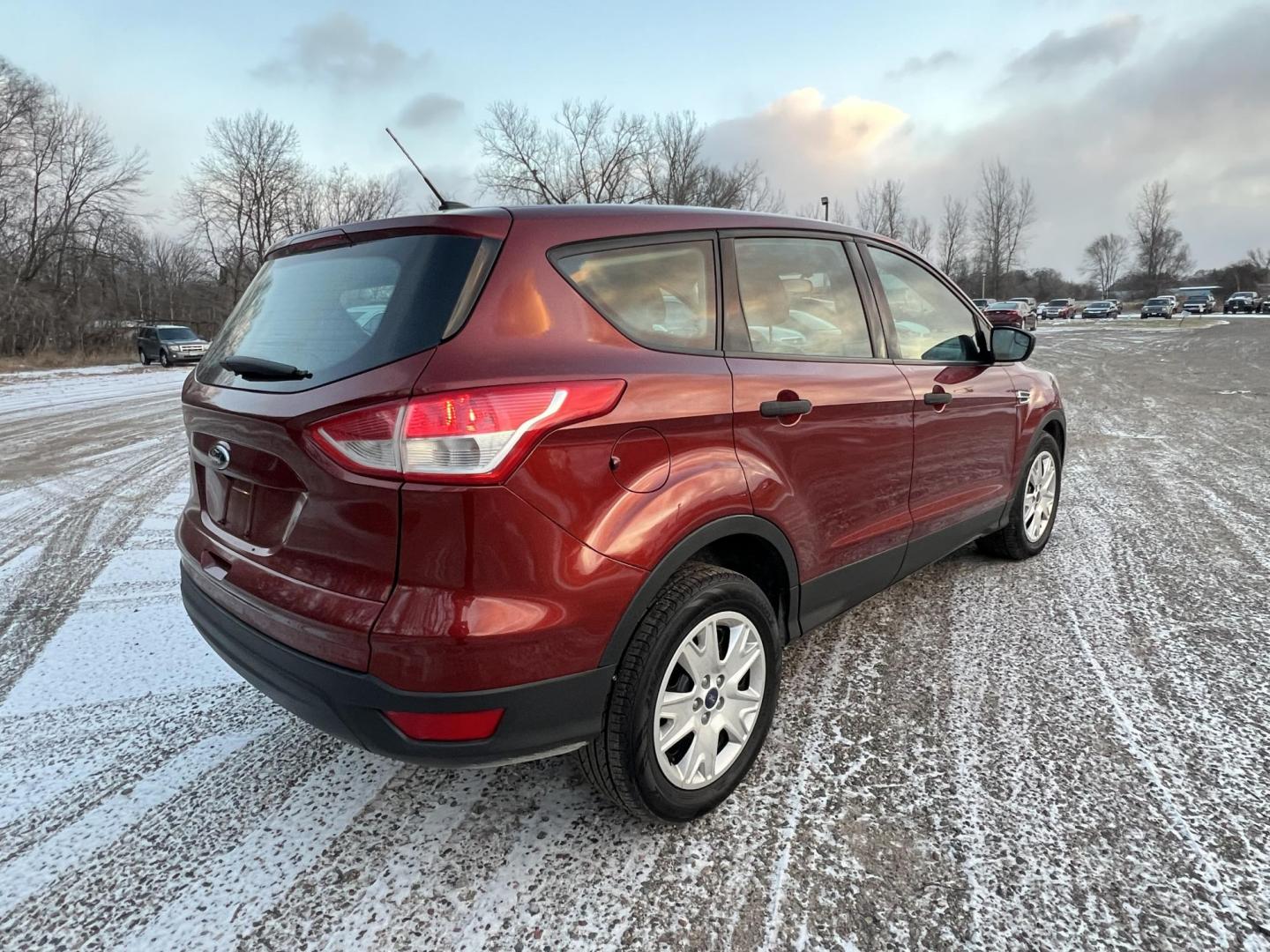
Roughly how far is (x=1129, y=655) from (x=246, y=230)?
5355cm

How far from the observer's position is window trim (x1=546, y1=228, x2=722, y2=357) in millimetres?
2010

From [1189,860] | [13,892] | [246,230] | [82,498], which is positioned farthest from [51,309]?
[1189,860]

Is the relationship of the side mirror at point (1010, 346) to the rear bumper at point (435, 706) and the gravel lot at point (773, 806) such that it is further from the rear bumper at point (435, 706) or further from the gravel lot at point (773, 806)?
the rear bumper at point (435, 706)

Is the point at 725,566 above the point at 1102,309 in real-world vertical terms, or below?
below

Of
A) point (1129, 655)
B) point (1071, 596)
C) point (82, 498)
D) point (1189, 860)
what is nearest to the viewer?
point (1189, 860)

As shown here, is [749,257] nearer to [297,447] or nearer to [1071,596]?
[297,447]

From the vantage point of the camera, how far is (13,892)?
200 cm

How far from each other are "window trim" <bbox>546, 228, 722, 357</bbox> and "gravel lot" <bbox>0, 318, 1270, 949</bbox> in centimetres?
143

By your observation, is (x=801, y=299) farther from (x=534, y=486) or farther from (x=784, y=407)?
(x=534, y=486)

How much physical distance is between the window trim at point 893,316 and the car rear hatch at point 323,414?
1.79 meters

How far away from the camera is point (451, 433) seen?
1.72 meters

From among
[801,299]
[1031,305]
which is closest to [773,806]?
[801,299]

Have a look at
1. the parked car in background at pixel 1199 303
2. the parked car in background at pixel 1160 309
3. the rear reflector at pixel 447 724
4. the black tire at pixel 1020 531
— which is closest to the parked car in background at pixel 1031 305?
the parked car in background at pixel 1160 309

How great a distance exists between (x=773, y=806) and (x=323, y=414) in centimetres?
175
